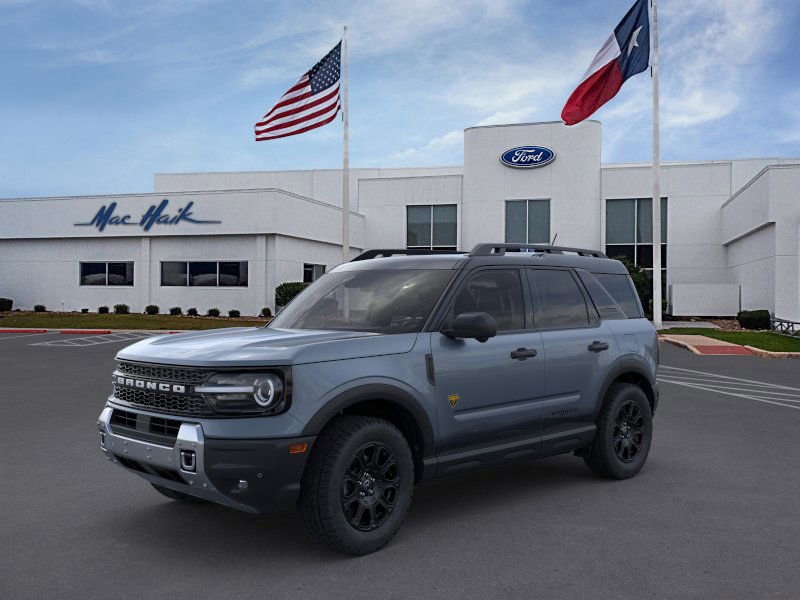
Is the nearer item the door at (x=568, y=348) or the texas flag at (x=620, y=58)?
the door at (x=568, y=348)

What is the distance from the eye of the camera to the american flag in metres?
27.2

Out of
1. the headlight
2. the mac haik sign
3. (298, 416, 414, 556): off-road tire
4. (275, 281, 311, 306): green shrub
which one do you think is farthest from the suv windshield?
the mac haik sign

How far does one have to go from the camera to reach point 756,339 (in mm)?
23047

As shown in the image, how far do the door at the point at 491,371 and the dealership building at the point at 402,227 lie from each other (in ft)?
91.4

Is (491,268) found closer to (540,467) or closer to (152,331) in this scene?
(540,467)

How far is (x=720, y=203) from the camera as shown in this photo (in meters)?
39.5

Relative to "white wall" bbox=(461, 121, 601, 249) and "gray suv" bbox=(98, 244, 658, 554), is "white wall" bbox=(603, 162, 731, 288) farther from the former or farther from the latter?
"gray suv" bbox=(98, 244, 658, 554)

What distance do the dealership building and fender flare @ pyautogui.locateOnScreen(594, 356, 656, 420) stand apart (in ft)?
86.9

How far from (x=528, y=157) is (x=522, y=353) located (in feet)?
120

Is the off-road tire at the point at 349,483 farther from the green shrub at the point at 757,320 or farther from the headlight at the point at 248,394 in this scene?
the green shrub at the point at 757,320

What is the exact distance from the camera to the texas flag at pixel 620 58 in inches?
1044

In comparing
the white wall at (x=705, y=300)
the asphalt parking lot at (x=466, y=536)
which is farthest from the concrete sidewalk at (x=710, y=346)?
the white wall at (x=705, y=300)

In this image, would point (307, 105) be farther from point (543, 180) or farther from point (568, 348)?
point (568, 348)

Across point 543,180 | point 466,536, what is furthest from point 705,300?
point 466,536
